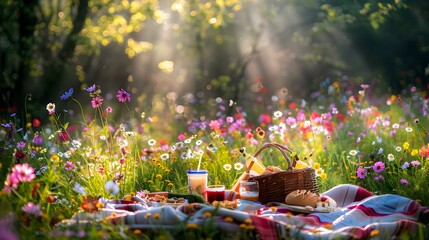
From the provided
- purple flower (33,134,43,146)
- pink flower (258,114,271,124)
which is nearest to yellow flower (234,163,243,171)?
purple flower (33,134,43,146)

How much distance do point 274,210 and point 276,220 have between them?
1.05 feet

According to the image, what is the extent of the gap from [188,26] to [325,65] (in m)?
2.70

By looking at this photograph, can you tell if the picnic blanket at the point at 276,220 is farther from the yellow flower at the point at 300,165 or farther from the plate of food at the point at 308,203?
the yellow flower at the point at 300,165

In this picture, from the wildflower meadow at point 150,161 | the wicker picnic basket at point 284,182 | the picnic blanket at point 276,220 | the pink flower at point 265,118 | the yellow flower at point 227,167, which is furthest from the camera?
the pink flower at point 265,118

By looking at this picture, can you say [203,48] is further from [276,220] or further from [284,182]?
[276,220]

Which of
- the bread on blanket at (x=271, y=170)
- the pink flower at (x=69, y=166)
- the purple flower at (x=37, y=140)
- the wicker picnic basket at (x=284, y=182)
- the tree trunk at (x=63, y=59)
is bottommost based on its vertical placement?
the wicker picnic basket at (x=284, y=182)

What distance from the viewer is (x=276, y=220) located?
11.1 feet

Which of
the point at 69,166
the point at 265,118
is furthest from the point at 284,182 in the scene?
the point at 265,118

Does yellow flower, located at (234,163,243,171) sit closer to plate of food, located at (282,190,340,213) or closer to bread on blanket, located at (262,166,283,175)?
bread on blanket, located at (262,166,283,175)

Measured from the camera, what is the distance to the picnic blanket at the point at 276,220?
3059mm

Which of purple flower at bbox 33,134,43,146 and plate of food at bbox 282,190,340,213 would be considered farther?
purple flower at bbox 33,134,43,146

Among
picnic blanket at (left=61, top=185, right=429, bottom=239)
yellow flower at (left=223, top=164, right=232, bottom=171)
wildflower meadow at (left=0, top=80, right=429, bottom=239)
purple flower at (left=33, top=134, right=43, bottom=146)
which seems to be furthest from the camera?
yellow flower at (left=223, top=164, right=232, bottom=171)

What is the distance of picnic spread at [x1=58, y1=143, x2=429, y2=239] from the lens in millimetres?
3074

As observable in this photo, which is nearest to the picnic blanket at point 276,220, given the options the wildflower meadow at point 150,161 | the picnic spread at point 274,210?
the picnic spread at point 274,210
